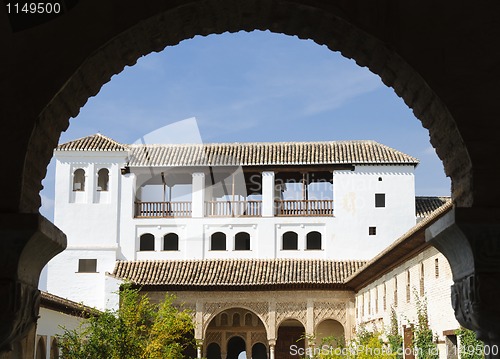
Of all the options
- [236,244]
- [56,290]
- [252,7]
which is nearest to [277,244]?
[236,244]

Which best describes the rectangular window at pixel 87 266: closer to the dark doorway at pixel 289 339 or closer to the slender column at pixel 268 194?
the slender column at pixel 268 194

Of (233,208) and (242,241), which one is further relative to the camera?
(242,241)

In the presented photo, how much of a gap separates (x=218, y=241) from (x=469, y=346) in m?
22.8

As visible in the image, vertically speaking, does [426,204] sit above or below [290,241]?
above

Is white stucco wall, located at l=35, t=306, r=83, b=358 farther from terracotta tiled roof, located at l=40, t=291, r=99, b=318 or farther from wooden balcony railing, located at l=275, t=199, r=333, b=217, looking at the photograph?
wooden balcony railing, located at l=275, t=199, r=333, b=217

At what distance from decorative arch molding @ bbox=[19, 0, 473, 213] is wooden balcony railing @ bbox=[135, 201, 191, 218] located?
32315mm

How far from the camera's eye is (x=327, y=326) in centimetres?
3478

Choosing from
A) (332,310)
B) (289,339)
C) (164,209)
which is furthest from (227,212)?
(332,310)

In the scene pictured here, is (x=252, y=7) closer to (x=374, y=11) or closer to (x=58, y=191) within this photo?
(x=374, y=11)

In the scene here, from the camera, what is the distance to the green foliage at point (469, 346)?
15.3m

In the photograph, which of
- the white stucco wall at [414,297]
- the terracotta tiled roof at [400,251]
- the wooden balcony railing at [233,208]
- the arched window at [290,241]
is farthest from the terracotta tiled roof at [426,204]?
the white stucco wall at [414,297]

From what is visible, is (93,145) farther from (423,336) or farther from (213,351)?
(423,336)

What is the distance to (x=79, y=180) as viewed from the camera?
3875 cm

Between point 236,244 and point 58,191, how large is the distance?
872 cm
